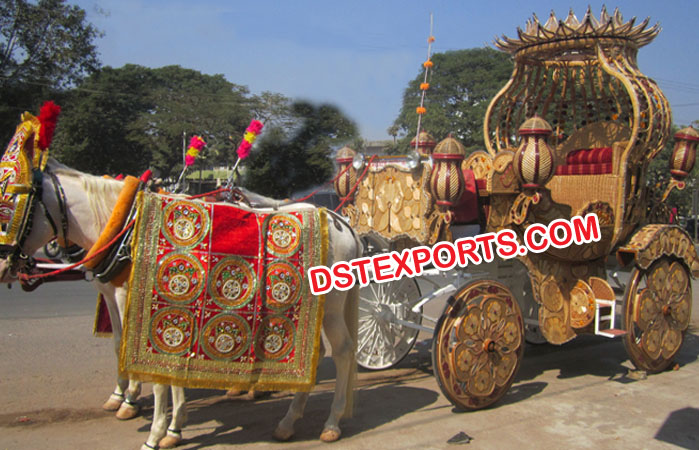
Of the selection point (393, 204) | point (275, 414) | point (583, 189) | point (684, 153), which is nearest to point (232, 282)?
point (275, 414)

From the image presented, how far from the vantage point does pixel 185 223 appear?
3.72 metres

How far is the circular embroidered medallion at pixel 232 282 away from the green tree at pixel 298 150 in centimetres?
1692

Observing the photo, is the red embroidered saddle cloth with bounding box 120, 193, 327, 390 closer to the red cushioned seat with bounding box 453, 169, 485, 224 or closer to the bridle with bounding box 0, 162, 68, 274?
the bridle with bounding box 0, 162, 68, 274

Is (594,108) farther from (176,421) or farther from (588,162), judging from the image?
(176,421)

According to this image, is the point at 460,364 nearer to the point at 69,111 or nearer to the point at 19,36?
the point at 19,36

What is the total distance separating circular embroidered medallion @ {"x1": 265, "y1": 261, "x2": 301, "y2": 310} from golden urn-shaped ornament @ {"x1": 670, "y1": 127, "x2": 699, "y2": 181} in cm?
428

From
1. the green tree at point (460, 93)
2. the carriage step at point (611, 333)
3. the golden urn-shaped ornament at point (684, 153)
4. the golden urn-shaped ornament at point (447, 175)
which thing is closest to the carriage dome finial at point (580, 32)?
the golden urn-shaped ornament at point (684, 153)

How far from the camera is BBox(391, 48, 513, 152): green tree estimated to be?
27172 mm

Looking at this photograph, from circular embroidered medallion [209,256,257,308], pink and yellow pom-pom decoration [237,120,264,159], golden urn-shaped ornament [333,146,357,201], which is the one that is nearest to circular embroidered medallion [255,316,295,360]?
circular embroidered medallion [209,256,257,308]

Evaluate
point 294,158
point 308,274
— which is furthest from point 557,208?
point 294,158

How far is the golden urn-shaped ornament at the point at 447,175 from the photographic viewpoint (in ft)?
15.1

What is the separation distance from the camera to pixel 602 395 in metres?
5.19

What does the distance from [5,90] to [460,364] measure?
1740 cm

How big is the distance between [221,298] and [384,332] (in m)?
2.60
